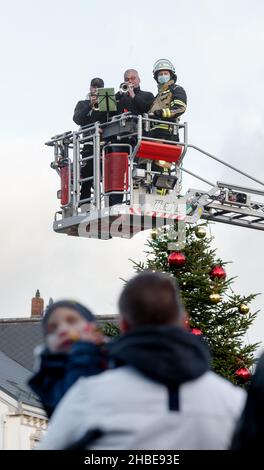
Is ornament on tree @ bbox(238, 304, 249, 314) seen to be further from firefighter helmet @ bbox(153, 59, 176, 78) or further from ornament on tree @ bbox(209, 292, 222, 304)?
firefighter helmet @ bbox(153, 59, 176, 78)

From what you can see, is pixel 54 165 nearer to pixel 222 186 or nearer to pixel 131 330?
pixel 222 186

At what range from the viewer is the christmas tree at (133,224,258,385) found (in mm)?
18141

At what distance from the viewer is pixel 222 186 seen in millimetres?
16922

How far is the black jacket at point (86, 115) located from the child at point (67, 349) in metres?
12.0

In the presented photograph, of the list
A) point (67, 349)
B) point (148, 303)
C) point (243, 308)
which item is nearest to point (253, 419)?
point (148, 303)

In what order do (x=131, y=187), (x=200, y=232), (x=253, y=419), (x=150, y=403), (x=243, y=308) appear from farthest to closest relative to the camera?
1. (x=243, y=308)
2. (x=200, y=232)
3. (x=131, y=187)
4. (x=150, y=403)
5. (x=253, y=419)

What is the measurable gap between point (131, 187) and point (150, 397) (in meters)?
11.8

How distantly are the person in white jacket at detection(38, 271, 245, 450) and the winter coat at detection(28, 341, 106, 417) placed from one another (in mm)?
330

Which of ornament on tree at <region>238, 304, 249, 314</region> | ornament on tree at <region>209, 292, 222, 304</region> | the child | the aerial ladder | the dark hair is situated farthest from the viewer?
ornament on tree at <region>238, 304, 249, 314</region>

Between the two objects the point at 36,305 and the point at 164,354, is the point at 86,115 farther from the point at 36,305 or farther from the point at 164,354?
the point at 36,305

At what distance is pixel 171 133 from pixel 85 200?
3.97 ft

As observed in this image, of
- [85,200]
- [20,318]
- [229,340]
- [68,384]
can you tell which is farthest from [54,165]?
[20,318]

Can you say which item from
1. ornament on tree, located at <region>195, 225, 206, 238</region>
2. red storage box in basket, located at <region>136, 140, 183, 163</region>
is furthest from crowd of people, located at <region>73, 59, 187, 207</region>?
ornament on tree, located at <region>195, 225, 206, 238</region>

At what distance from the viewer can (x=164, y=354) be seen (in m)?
4.17
